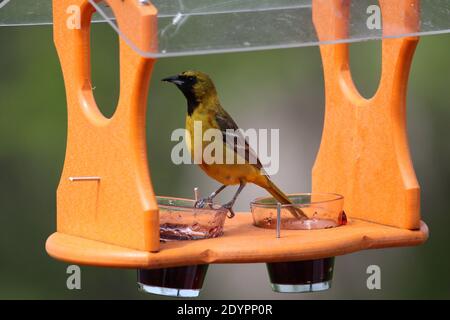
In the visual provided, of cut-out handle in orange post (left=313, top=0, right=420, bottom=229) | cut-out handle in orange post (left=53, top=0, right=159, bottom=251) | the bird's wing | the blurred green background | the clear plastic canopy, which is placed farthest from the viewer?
the blurred green background

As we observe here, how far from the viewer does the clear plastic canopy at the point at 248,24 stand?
15.2 feet

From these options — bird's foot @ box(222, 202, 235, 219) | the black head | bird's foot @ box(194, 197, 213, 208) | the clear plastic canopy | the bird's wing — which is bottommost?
bird's foot @ box(222, 202, 235, 219)

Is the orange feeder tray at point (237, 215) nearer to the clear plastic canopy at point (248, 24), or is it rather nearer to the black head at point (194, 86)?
the clear plastic canopy at point (248, 24)

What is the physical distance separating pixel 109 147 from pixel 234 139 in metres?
0.78

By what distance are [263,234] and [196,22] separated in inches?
41.7

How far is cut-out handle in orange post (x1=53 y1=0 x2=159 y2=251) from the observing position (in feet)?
15.8

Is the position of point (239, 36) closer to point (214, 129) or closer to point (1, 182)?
point (214, 129)

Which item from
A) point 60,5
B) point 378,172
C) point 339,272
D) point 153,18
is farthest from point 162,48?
point 339,272

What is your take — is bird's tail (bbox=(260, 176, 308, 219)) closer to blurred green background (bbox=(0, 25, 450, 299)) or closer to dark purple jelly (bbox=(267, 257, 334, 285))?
dark purple jelly (bbox=(267, 257, 334, 285))

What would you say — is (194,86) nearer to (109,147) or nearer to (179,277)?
(109,147)

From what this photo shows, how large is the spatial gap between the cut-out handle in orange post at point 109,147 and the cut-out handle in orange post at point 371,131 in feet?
2.77

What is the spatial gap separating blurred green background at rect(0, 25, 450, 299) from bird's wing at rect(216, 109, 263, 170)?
6.70ft

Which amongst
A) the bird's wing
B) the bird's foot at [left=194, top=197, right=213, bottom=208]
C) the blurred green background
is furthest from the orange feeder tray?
the blurred green background

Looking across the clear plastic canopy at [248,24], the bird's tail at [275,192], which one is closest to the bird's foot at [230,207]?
the bird's tail at [275,192]
